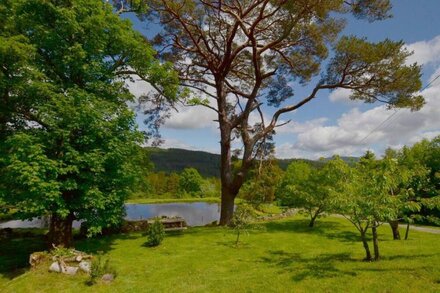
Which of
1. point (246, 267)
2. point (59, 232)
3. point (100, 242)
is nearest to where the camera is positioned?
point (246, 267)

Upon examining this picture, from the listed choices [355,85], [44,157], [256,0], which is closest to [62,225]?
[44,157]

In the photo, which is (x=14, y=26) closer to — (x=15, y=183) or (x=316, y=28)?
(x=15, y=183)

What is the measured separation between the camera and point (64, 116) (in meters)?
13.1

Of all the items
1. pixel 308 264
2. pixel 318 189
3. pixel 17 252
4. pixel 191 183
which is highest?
pixel 191 183

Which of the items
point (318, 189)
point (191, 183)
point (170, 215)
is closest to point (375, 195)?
point (318, 189)

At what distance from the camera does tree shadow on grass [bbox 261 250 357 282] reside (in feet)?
35.7

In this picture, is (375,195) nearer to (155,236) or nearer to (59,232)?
(155,236)

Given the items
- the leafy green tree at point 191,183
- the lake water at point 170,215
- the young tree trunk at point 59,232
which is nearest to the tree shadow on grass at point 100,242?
the young tree trunk at point 59,232

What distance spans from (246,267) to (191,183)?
3902 inches

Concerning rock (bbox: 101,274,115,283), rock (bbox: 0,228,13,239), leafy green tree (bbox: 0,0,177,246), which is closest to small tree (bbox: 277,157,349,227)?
rock (bbox: 101,274,115,283)

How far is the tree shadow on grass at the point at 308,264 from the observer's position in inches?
428

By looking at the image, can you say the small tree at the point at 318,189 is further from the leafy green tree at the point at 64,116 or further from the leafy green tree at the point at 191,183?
the leafy green tree at the point at 191,183

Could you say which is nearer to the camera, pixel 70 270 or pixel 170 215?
pixel 70 270

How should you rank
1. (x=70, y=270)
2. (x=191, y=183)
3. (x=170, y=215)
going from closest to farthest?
(x=70, y=270)
(x=170, y=215)
(x=191, y=183)
